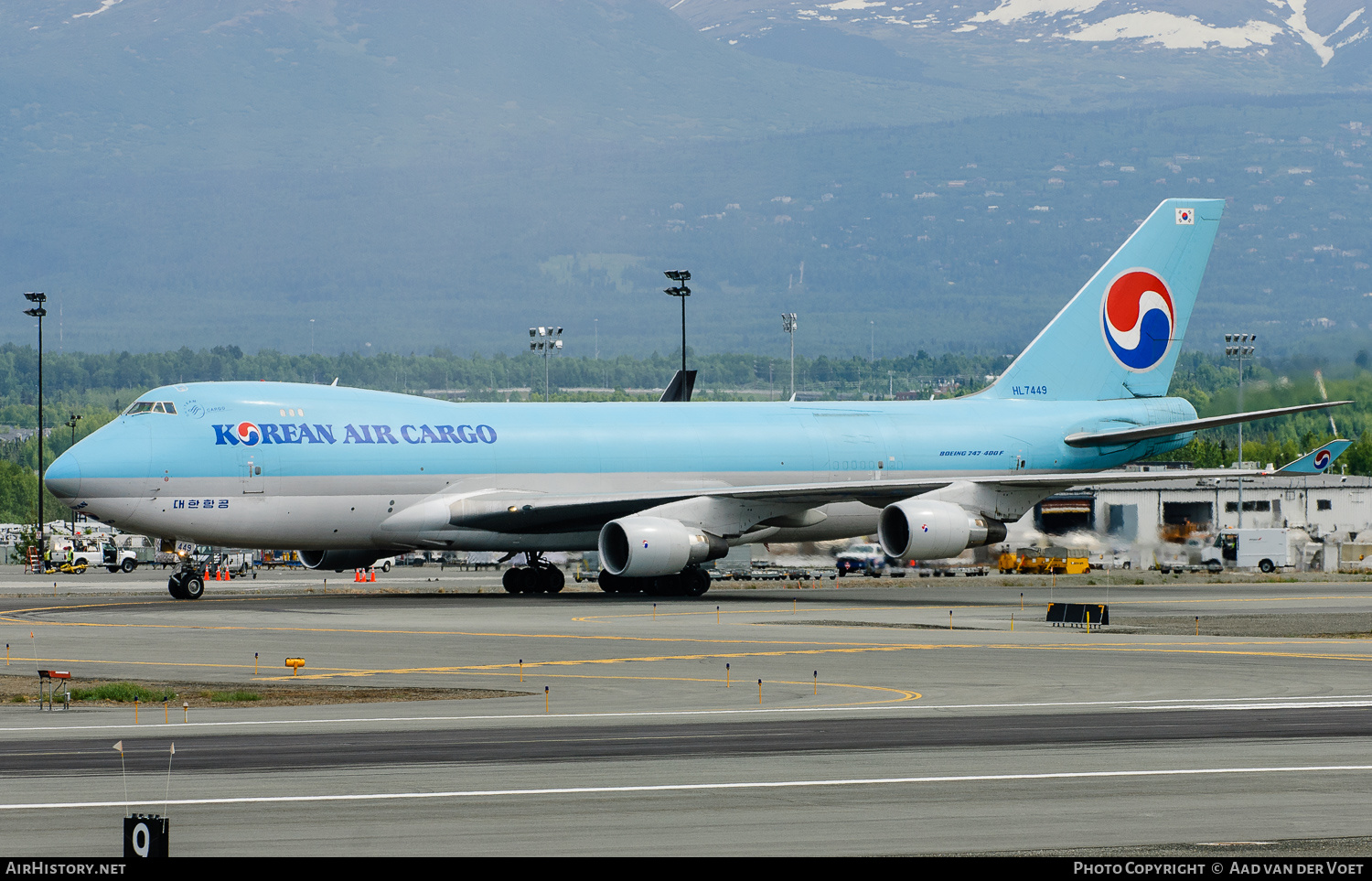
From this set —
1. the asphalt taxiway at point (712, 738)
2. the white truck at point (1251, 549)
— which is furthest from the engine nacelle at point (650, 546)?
the white truck at point (1251, 549)

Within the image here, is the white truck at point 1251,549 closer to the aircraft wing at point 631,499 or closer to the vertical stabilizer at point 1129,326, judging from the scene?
the vertical stabilizer at point 1129,326

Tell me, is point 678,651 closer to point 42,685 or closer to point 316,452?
point 42,685

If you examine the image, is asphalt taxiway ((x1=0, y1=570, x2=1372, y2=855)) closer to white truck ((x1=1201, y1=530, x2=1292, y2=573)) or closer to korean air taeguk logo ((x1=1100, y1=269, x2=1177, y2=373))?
korean air taeguk logo ((x1=1100, y1=269, x2=1177, y2=373))

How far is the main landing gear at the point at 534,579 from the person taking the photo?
5544 cm

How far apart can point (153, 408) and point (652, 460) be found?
48.3 ft

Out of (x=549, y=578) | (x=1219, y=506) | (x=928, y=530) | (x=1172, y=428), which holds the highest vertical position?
(x=1172, y=428)

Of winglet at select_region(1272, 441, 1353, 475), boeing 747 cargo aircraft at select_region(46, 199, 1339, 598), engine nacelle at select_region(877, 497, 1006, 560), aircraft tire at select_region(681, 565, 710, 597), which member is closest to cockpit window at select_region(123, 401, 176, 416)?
boeing 747 cargo aircraft at select_region(46, 199, 1339, 598)

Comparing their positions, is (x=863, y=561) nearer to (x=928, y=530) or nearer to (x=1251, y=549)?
(x=1251, y=549)

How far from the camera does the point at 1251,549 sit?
73.7m

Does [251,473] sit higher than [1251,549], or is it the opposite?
[251,473]

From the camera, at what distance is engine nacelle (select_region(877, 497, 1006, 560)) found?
47688mm

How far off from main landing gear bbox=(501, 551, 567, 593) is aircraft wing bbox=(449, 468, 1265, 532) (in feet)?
15.2

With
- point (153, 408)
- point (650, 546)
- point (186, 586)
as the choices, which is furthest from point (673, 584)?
point (153, 408)

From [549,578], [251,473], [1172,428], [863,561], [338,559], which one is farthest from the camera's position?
[863,561]
